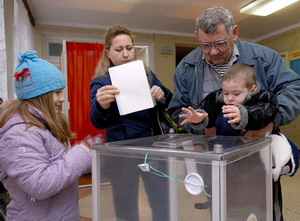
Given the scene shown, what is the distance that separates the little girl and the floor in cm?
149

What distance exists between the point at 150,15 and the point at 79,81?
1.67 metres

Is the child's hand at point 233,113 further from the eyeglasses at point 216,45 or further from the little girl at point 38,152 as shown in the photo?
the little girl at point 38,152

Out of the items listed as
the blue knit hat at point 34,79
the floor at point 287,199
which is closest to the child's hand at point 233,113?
the blue knit hat at point 34,79

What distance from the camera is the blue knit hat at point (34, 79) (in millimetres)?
947

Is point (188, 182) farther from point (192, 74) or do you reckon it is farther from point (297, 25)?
point (297, 25)

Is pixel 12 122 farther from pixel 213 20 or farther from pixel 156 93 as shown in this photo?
pixel 213 20

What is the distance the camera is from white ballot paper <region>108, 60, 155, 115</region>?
3.22 feet

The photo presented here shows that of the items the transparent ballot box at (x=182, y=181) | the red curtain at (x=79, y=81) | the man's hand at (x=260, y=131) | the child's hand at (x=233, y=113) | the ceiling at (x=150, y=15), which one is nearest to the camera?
the transparent ballot box at (x=182, y=181)

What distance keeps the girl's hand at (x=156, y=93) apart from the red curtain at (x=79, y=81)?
2408mm

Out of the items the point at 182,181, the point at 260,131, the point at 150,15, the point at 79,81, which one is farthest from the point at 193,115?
the point at 150,15

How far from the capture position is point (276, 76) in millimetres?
1027

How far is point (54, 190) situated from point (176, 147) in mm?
427

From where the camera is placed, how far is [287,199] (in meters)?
2.71

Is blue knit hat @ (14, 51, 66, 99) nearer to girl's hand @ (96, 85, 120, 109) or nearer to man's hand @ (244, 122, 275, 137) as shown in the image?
girl's hand @ (96, 85, 120, 109)
